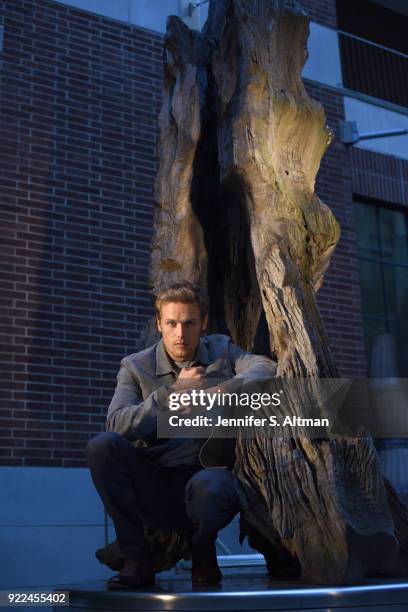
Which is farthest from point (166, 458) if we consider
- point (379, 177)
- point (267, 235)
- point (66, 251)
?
point (379, 177)

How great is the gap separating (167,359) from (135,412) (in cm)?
30

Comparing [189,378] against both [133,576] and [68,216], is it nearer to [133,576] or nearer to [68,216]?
[133,576]

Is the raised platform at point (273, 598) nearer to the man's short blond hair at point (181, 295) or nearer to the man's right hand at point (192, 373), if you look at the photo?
the man's right hand at point (192, 373)

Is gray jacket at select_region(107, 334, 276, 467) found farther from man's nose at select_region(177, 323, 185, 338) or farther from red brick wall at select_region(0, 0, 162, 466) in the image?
red brick wall at select_region(0, 0, 162, 466)

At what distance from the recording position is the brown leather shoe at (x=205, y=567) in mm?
2662

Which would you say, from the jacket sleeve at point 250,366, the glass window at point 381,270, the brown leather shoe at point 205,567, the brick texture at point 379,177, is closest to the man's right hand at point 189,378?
the jacket sleeve at point 250,366

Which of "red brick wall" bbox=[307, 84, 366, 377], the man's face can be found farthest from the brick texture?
the man's face

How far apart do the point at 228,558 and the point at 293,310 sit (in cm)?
208

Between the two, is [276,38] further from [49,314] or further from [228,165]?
[49,314]

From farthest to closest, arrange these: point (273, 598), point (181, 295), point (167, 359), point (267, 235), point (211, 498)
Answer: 1. point (267, 235)
2. point (167, 359)
3. point (181, 295)
4. point (211, 498)
5. point (273, 598)

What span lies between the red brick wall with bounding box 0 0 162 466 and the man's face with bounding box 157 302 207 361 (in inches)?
118

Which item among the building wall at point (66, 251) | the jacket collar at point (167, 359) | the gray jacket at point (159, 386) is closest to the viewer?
the gray jacket at point (159, 386)

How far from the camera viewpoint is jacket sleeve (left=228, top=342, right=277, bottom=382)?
2767 millimetres

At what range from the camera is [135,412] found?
2.64 m
